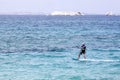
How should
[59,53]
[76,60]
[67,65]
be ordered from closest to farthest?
[67,65] < [76,60] < [59,53]

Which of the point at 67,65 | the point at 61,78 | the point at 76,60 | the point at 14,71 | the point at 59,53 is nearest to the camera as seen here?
the point at 61,78

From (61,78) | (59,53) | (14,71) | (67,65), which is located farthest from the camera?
(59,53)

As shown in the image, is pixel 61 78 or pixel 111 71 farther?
pixel 111 71

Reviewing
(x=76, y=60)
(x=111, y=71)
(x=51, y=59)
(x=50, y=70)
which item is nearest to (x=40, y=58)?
(x=51, y=59)

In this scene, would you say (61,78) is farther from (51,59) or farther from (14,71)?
(51,59)

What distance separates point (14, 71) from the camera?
98.2ft

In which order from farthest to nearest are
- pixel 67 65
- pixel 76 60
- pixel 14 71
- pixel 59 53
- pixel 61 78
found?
pixel 59 53 < pixel 76 60 < pixel 67 65 < pixel 14 71 < pixel 61 78

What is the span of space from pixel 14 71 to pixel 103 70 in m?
7.20

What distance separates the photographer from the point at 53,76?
91.4 ft

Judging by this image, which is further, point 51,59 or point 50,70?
point 51,59

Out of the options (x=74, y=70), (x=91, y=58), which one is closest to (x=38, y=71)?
(x=74, y=70)

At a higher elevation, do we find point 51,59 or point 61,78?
point 51,59

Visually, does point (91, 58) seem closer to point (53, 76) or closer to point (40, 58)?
point (40, 58)

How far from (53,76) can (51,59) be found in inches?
341
